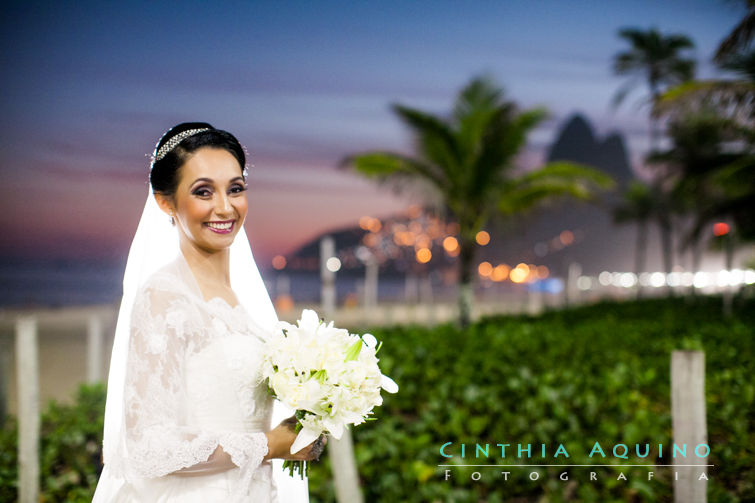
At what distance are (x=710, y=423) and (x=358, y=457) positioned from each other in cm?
307

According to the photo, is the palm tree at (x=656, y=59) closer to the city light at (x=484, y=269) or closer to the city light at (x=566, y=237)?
the city light at (x=484, y=269)

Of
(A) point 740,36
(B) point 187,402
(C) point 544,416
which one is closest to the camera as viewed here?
(B) point 187,402

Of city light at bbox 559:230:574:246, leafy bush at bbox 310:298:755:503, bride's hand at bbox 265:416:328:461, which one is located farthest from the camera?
city light at bbox 559:230:574:246

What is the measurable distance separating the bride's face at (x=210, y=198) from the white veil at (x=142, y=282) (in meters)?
0.22

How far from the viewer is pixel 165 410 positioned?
183 cm

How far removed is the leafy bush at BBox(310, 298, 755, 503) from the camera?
4.44m

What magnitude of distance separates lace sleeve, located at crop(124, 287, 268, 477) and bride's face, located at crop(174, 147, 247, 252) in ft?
0.88

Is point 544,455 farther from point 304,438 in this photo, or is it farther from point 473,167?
point 473,167

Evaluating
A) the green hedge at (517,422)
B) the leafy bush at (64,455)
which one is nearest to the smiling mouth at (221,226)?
the green hedge at (517,422)

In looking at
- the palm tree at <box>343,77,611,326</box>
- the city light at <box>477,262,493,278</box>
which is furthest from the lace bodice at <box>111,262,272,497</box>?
the city light at <box>477,262,493,278</box>

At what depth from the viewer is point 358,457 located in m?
5.01

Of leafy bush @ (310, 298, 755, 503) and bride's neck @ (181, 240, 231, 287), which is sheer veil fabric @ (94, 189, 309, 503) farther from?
leafy bush @ (310, 298, 755, 503)

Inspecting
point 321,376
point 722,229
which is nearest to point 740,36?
point 321,376

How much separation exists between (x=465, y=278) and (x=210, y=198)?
9242 millimetres
